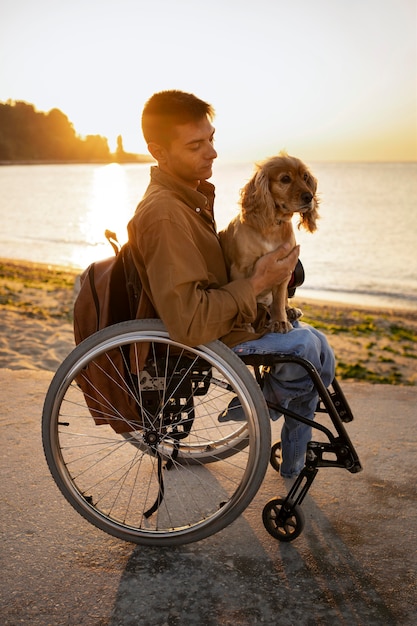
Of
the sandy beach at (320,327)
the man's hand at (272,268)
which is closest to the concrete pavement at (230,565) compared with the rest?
the man's hand at (272,268)

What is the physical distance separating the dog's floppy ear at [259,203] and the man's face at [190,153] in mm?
289

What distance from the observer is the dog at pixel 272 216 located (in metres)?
2.69

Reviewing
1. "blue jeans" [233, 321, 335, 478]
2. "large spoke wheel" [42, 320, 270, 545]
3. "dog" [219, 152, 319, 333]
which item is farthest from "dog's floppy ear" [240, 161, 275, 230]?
"large spoke wheel" [42, 320, 270, 545]

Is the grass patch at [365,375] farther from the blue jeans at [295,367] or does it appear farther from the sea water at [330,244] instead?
the blue jeans at [295,367]

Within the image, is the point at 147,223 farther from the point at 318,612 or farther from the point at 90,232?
the point at 90,232

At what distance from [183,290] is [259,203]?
2.69 ft

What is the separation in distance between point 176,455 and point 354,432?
127 cm

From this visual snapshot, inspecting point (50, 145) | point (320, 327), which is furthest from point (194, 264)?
point (50, 145)

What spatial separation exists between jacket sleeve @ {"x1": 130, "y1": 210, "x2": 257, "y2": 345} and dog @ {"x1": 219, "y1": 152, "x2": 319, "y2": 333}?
51cm

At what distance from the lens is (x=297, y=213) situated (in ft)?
9.25

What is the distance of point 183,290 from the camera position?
2.09m

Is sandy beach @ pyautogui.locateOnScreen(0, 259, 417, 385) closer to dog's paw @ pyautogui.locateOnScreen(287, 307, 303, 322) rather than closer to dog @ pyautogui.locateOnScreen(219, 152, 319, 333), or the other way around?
dog's paw @ pyautogui.locateOnScreen(287, 307, 303, 322)

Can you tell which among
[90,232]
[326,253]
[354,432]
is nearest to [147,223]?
[354,432]

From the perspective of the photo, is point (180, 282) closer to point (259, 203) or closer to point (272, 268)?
point (272, 268)
